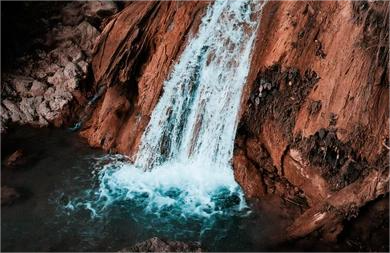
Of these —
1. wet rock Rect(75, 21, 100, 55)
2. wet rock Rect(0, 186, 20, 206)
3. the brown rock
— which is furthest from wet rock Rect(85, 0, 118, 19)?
the brown rock

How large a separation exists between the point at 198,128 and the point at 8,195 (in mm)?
4548

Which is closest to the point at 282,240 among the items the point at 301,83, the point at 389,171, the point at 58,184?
the point at 389,171

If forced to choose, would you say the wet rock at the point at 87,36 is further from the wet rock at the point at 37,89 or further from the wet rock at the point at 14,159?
the wet rock at the point at 14,159

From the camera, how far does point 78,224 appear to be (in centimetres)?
902

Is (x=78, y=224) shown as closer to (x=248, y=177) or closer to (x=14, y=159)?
(x=14, y=159)

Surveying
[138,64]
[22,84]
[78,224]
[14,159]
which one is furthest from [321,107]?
[22,84]

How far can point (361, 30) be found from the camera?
8078 millimetres

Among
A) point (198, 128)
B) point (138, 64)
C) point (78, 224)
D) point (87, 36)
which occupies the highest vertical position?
point (87, 36)

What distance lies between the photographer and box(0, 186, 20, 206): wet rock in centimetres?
959

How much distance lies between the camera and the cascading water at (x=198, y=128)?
9.95m

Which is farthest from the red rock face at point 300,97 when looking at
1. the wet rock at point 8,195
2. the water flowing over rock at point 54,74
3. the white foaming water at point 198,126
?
the wet rock at point 8,195

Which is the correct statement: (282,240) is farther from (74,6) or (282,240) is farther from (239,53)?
(74,6)

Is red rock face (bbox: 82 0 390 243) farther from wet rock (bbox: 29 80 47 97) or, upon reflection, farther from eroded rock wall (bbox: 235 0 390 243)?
wet rock (bbox: 29 80 47 97)

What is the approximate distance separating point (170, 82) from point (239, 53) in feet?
6.19
